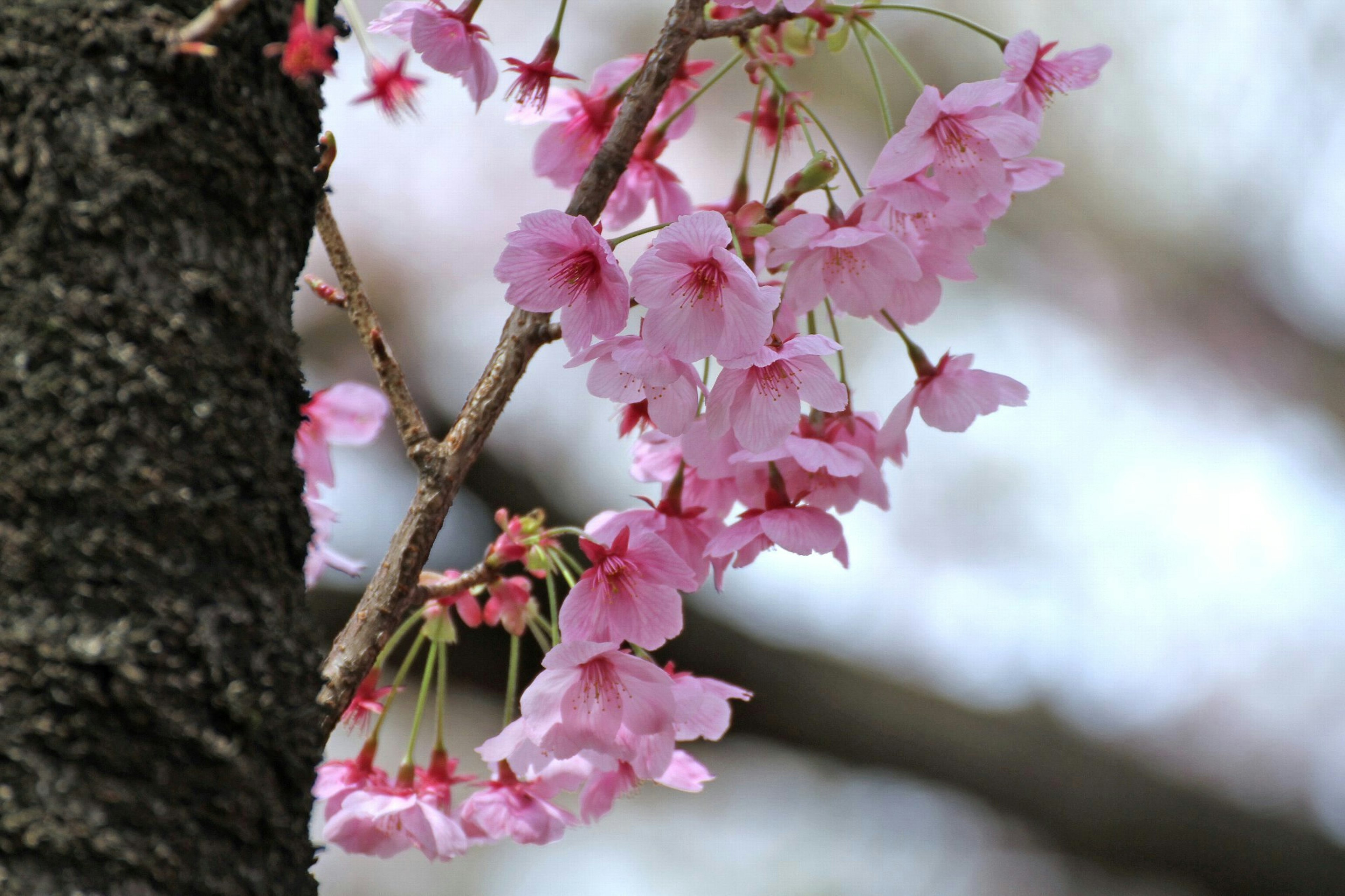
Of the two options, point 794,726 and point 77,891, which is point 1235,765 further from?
point 77,891

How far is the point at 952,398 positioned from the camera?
686mm

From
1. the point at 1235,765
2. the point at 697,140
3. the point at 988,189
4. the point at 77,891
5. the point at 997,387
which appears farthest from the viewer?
the point at 697,140

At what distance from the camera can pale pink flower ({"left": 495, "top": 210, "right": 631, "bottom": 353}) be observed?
52cm

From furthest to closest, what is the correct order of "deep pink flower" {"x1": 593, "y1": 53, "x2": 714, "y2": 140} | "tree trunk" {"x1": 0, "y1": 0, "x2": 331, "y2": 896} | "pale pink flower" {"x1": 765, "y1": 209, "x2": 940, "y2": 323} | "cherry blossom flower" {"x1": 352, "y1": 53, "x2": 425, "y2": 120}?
"deep pink flower" {"x1": 593, "y1": 53, "x2": 714, "y2": 140}
"pale pink flower" {"x1": 765, "y1": 209, "x2": 940, "y2": 323}
"cherry blossom flower" {"x1": 352, "y1": 53, "x2": 425, "y2": 120}
"tree trunk" {"x1": 0, "y1": 0, "x2": 331, "y2": 896}

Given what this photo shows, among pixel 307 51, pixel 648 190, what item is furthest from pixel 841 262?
pixel 307 51

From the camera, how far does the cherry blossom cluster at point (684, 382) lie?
1.72 ft

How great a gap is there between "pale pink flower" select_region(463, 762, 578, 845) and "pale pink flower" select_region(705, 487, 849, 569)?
19 centimetres

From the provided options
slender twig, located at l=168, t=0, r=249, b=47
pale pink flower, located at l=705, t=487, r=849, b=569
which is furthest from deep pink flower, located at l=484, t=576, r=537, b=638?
slender twig, located at l=168, t=0, r=249, b=47

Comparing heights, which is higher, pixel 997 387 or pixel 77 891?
pixel 997 387

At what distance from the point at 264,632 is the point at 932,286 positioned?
0.46 metres

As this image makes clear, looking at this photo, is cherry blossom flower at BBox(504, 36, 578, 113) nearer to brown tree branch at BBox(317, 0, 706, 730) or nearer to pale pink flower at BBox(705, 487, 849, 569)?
brown tree branch at BBox(317, 0, 706, 730)

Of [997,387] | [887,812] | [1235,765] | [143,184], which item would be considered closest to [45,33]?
[143,184]

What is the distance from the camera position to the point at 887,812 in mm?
2363

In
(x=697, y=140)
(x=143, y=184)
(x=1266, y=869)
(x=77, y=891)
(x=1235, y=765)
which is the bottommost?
(x=77, y=891)
